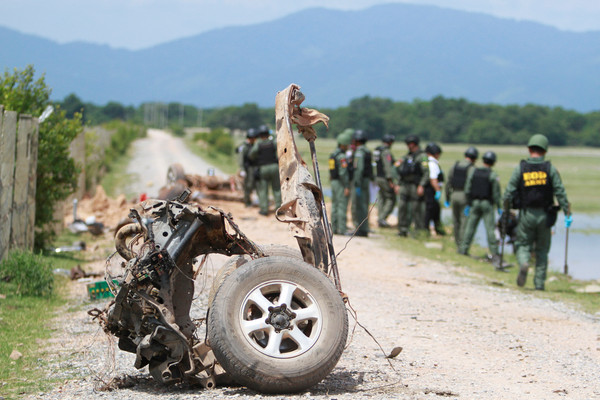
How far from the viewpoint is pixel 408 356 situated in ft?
26.3

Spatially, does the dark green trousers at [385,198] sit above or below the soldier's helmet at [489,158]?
below

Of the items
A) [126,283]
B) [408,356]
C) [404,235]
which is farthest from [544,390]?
[404,235]

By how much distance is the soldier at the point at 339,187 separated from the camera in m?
18.9

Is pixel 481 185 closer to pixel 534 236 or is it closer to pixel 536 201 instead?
pixel 534 236

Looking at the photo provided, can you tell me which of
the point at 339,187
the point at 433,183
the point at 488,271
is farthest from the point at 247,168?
the point at 488,271

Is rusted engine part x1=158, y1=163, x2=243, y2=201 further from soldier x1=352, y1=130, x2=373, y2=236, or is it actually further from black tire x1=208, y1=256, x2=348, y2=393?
black tire x1=208, y1=256, x2=348, y2=393

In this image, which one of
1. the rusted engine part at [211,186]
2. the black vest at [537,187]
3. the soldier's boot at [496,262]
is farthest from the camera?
the rusted engine part at [211,186]

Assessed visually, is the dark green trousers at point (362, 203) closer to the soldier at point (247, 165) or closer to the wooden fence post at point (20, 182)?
the soldier at point (247, 165)

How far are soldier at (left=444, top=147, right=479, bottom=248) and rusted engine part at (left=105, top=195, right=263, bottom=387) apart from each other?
38.0 feet

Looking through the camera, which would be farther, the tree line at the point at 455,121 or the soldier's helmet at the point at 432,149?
the tree line at the point at 455,121

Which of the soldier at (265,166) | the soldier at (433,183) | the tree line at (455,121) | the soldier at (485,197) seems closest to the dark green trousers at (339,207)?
the soldier at (433,183)

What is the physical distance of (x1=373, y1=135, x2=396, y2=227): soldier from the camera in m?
20.5

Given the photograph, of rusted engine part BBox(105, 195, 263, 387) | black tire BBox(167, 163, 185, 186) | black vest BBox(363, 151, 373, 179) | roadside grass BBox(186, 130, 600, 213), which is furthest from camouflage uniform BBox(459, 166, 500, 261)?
rusted engine part BBox(105, 195, 263, 387)

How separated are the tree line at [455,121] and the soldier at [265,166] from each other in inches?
Result: 2681
